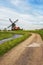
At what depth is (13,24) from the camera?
14725 cm

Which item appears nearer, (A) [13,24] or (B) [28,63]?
(B) [28,63]

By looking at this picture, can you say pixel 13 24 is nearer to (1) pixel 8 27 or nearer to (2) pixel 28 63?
(1) pixel 8 27

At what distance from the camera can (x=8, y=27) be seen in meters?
153

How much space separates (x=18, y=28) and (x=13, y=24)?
5.79m

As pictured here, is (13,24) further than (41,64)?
Yes

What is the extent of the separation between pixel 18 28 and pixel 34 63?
137267 mm

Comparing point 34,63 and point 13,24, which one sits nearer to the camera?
point 34,63

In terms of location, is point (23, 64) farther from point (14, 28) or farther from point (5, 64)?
point (14, 28)

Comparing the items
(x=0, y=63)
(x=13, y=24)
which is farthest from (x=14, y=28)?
(x=0, y=63)

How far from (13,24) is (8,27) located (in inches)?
298

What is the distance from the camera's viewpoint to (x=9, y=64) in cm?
1322

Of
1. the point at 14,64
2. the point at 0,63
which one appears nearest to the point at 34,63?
the point at 14,64

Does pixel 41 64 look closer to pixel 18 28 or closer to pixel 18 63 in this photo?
pixel 18 63

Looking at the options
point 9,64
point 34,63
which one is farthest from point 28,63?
point 9,64
